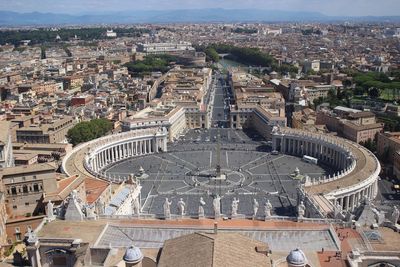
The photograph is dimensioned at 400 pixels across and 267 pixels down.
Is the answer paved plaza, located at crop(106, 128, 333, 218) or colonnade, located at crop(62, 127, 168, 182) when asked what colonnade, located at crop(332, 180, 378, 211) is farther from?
colonnade, located at crop(62, 127, 168, 182)

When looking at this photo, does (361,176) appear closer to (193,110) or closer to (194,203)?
(194,203)

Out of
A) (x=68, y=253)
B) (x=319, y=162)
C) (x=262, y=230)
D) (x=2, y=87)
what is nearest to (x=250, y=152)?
(x=319, y=162)

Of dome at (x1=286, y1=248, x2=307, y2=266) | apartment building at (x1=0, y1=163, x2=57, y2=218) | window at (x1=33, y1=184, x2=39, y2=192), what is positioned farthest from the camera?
window at (x1=33, y1=184, x2=39, y2=192)

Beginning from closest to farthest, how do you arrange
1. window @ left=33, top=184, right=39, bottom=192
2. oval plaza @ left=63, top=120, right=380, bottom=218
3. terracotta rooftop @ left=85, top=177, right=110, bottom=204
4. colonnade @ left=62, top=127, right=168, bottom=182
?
terracotta rooftop @ left=85, top=177, right=110, bottom=204 → window @ left=33, top=184, right=39, bottom=192 → oval plaza @ left=63, top=120, right=380, bottom=218 → colonnade @ left=62, top=127, right=168, bottom=182

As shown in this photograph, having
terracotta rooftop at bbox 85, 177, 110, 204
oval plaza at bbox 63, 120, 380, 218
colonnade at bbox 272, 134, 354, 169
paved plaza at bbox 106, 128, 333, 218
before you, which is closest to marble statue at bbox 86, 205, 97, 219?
terracotta rooftop at bbox 85, 177, 110, 204

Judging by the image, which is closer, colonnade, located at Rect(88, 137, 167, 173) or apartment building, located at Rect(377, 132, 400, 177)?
apartment building, located at Rect(377, 132, 400, 177)

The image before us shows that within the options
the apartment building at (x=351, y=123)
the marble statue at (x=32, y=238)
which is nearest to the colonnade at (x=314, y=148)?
the apartment building at (x=351, y=123)

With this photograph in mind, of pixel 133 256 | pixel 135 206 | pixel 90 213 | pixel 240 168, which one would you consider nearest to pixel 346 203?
A: pixel 240 168

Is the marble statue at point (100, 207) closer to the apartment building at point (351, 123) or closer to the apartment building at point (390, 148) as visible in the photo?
the apartment building at point (390, 148)

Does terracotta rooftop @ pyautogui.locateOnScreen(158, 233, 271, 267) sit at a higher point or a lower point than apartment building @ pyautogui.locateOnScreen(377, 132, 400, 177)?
higher
